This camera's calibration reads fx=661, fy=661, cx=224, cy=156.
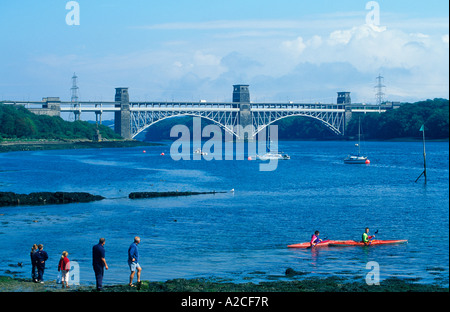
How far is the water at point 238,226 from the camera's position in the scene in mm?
25359

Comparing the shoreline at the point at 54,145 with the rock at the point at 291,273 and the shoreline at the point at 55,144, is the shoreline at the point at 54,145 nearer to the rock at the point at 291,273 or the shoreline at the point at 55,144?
the shoreline at the point at 55,144

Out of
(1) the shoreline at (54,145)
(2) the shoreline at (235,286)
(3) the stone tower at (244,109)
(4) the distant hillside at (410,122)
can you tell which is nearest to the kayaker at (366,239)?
(2) the shoreline at (235,286)

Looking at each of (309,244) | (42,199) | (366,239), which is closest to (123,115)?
(42,199)

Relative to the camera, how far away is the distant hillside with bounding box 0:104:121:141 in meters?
138

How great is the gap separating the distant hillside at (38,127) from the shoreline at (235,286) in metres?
119

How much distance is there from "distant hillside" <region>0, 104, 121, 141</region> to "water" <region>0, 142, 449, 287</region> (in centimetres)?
6999

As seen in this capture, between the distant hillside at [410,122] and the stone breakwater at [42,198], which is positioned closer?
the stone breakwater at [42,198]

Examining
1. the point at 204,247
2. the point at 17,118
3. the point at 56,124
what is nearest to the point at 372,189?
the point at 204,247

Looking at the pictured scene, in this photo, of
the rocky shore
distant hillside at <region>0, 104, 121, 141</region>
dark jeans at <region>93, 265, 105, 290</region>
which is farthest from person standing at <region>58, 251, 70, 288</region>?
distant hillside at <region>0, 104, 121, 141</region>

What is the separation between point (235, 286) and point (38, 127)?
137097mm

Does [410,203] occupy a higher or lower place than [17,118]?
lower
